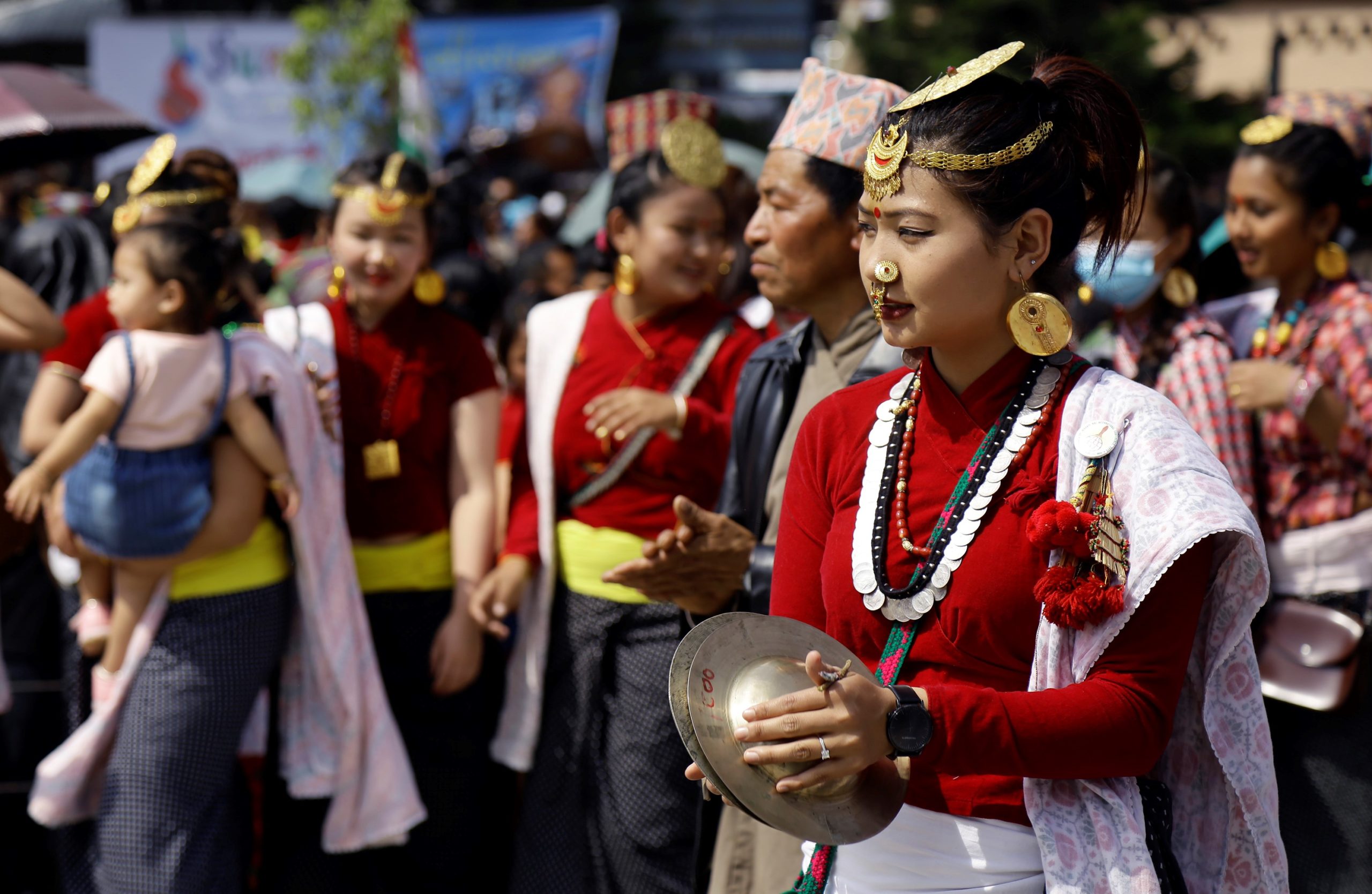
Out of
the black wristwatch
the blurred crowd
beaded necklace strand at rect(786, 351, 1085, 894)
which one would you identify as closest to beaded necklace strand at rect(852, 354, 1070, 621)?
beaded necklace strand at rect(786, 351, 1085, 894)

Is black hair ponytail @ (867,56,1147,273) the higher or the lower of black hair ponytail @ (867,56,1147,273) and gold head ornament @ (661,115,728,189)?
the higher

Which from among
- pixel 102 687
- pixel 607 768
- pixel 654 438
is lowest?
pixel 607 768

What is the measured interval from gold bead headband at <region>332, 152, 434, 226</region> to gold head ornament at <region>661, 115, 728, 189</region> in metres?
0.73

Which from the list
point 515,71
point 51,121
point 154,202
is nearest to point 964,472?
point 154,202

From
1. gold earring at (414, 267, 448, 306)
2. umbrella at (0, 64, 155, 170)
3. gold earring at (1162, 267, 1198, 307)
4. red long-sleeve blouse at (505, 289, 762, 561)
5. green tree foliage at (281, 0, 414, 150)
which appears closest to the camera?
gold earring at (1162, 267, 1198, 307)

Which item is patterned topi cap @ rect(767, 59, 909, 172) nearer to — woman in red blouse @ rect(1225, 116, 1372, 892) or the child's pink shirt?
woman in red blouse @ rect(1225, 116, 1372, 892)

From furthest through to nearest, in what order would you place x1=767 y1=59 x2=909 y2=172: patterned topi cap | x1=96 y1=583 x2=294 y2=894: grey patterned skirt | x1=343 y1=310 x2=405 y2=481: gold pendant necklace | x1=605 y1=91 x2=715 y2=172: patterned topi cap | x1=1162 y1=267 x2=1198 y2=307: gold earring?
1. x1=605 y1=91 x2=715 y2=172: patterned topi cap
2. x1=343 y1=310 x2=405 y2=481: gold pendant necklace
3. x1=1162 y1=267 x2=1198 y2=307: gold earring
4. x1=96 y1=583 x2=294 y2=894: grey patterned skirt
5. x1=767 y1=59 x2=909 y2=172: patterned topi cap

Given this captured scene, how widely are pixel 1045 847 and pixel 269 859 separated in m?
2.78

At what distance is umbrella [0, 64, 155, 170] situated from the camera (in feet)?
13.3

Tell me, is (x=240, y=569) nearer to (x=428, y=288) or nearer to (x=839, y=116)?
(x=428, y=288)

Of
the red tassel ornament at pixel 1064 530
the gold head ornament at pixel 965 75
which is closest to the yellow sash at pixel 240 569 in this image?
the gold head ornament at pixel 965 75

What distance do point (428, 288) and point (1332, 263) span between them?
246cm

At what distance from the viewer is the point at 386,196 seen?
11.9 ft

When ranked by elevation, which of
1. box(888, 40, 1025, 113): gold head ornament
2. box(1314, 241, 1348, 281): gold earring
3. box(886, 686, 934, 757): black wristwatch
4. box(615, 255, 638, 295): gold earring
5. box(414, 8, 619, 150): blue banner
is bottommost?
box(414, 8, 619, 150): blue banner
